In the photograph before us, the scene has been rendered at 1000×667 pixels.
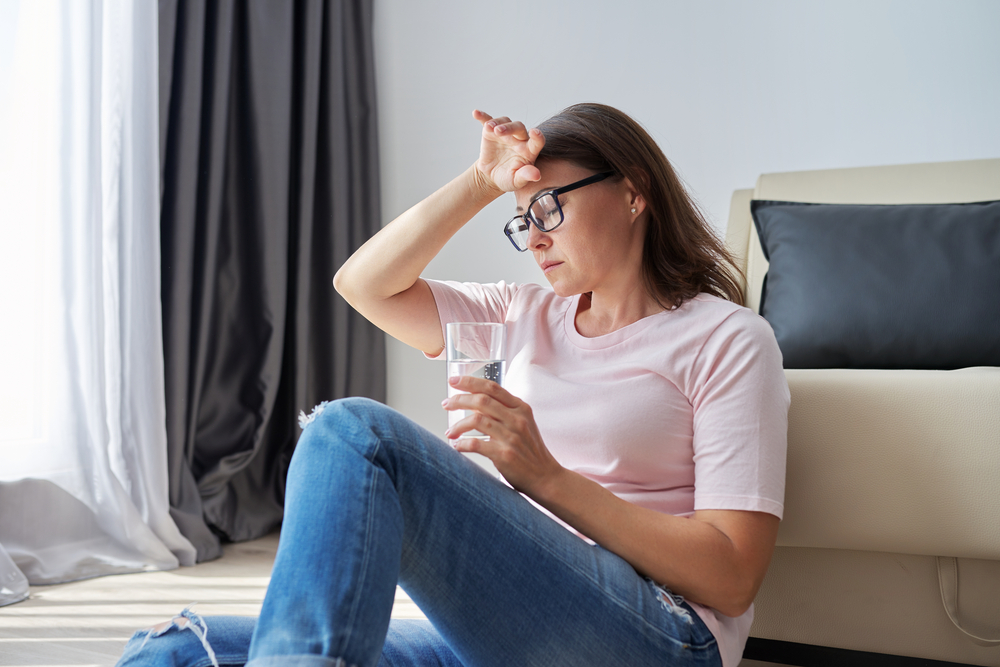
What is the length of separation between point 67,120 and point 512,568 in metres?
1.91

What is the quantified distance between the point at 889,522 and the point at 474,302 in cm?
74

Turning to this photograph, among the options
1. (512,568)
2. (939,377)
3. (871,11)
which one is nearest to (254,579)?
(512,568)

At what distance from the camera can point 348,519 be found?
2.28ft

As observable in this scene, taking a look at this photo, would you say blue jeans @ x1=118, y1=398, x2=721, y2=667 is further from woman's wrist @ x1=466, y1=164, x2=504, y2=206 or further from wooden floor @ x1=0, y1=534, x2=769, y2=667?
wooden floor @ x1=0, y1=534, x2=769, y2=667

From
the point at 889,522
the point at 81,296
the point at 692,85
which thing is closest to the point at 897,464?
the point at 889,522

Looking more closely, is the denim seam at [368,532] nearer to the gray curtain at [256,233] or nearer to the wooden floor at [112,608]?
the wooden floor at [112,608]

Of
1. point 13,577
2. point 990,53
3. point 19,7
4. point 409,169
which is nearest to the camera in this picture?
point 13,577

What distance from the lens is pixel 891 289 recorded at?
5.21ft

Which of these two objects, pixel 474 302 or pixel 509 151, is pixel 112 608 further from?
pixel 509 151

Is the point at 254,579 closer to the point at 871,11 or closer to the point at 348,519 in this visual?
the point at 348,519

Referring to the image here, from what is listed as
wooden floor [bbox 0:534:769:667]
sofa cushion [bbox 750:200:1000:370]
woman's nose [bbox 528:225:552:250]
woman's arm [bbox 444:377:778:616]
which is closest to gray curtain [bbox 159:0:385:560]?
wooden floor [bbox 0:534:769:667]

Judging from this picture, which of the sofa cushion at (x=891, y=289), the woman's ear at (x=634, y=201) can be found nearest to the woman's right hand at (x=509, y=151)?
the woman's ear at (x=634, y=201)

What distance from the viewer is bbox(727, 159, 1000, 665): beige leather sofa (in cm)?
113

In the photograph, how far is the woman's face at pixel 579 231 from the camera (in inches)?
45.3
